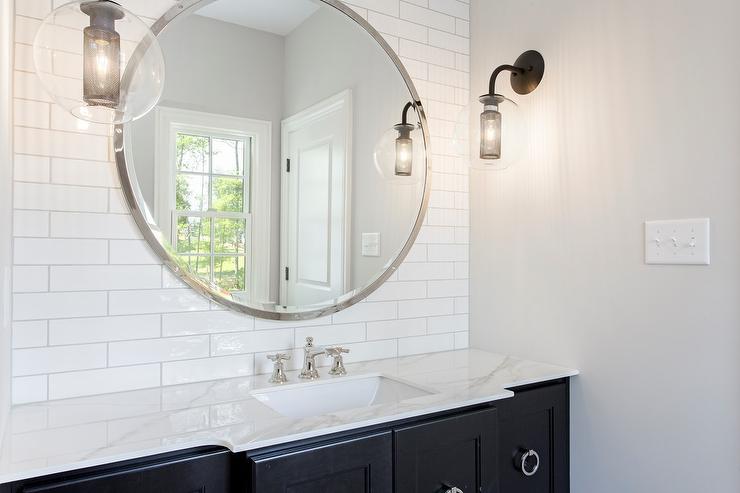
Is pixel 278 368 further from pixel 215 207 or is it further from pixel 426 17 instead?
pixel 426 17

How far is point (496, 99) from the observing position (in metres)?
1.72

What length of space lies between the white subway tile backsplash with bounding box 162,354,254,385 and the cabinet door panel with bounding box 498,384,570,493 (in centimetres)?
78

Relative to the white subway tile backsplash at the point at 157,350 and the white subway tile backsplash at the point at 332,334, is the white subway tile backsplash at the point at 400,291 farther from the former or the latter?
the white subway tile backsplash at the point at 157,350

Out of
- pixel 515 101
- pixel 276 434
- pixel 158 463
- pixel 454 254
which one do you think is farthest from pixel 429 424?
pixel 515 101

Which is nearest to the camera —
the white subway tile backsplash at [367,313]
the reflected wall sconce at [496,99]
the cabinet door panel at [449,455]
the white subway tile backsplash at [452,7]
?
the cabinet door panel at [449,455]

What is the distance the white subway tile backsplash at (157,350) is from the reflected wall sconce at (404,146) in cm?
90

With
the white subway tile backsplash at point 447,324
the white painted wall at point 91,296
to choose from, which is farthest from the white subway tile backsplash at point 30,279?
the white subway tile backsplash at point 447,324

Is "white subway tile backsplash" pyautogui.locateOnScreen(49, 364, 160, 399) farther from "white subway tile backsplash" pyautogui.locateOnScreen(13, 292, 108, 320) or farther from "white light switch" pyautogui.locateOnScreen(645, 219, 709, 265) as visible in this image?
"white light switch" pyautogui.locateOnScreen(645, 219, 709, 265)

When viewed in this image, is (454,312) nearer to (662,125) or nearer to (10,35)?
(662,125)

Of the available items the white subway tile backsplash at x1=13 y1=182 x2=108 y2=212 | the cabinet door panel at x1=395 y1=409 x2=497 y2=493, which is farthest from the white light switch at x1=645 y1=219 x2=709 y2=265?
the white subway tile backsplash at x1=13 y1=182 x2=108 y2=212

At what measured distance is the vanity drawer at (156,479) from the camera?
0.98 meters

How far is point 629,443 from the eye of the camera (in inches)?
60.7

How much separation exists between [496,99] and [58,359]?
4.85 feet

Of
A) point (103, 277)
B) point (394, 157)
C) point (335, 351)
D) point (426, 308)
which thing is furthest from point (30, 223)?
point (426, 308)
